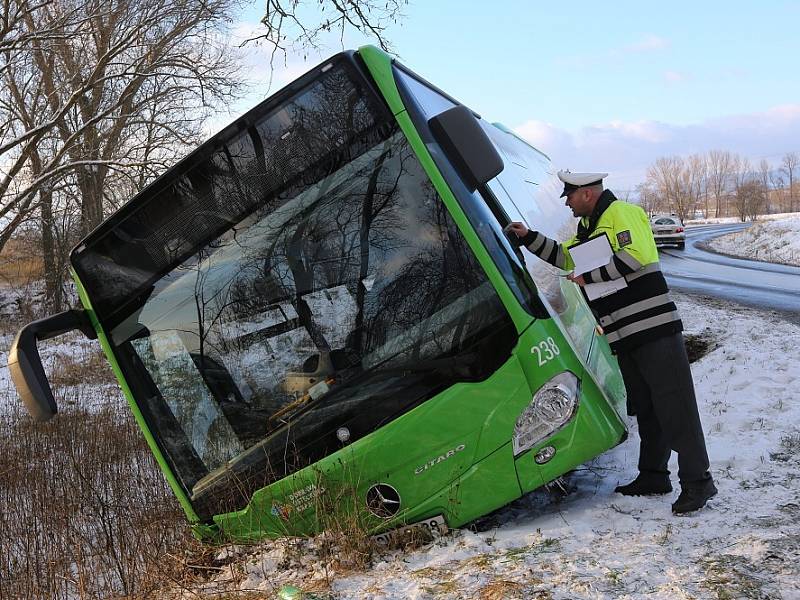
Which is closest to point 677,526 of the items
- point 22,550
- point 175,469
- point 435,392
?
point 435,392

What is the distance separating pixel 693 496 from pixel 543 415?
0.92 meters

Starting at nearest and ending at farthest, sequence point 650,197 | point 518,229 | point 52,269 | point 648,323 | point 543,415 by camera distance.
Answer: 1. point 543,415
2. point 648,323
3. point 518,229
4. point 52,269
5. point 650,197

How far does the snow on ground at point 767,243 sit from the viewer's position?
85.8 ft

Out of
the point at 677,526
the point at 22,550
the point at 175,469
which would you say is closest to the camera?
the point at 677,526

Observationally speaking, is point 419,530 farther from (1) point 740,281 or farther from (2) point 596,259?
(1) point 740,281

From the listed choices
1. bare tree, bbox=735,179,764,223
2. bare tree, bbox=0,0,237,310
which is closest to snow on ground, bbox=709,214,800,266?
bare tree, bbox=0,0,237,310

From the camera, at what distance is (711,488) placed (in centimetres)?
360

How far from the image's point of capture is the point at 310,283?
3688 mm

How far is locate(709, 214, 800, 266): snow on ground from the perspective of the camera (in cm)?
2614

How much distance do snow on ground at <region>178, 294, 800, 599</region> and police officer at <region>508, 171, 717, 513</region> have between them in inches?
7.2

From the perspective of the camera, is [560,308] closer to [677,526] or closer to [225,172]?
[677,526]

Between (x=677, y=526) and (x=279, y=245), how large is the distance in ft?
8.21

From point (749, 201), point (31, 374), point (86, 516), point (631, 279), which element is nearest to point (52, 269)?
point (86, 516)

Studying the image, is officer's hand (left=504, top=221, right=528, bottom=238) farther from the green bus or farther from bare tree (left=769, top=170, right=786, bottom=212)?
bare tree (left=769, top=170, right=786, bottom=212)
